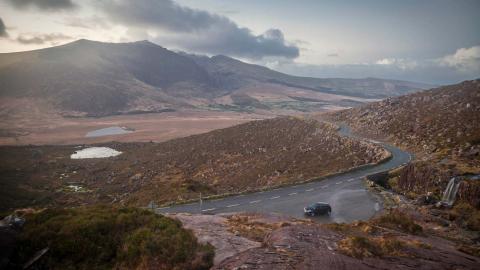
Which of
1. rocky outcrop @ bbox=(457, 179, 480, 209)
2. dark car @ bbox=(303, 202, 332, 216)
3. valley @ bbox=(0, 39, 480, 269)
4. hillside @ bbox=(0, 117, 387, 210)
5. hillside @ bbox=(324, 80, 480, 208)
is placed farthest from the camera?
hillside @ bbox=(0, 117, 387, 210)

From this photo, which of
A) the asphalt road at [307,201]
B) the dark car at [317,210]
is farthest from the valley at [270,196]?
the dark car at [317,210]

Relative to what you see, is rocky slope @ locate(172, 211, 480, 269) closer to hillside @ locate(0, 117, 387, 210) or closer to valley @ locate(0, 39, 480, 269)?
valley @ locate(0, 39, 480, 269)

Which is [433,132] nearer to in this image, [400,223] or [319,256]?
[400,223]

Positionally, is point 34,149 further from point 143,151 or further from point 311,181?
point 311,181

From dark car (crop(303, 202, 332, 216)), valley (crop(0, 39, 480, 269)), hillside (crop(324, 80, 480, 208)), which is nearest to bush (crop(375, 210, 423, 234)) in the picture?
valley (crop(0, 39, 480, 269))

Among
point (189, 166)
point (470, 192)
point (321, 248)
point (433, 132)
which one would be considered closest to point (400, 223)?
point (321, 248)

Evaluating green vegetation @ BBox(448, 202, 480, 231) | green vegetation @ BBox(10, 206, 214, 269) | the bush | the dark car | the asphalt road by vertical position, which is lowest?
the asphalt road
